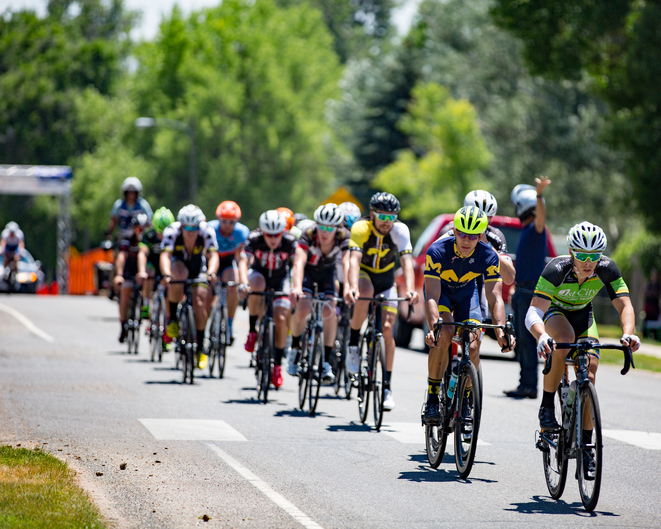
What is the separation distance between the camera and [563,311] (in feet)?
25.0

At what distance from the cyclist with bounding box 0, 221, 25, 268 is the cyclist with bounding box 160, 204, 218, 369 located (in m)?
23.3

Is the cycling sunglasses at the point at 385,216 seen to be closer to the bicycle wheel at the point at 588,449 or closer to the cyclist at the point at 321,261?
the cyclist at the point at 321,261

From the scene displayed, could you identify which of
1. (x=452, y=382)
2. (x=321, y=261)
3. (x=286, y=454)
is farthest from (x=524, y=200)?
(x=286, y=454)

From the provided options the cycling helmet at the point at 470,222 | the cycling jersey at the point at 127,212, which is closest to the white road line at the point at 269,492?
the cycling helmet at the point at 470,222

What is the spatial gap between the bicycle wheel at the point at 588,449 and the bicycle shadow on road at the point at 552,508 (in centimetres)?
6

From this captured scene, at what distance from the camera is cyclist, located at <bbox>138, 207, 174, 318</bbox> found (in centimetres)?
1614

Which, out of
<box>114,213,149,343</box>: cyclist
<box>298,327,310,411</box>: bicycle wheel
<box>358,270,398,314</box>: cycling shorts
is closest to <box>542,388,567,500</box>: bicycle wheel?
<box>358,270,398,314</box>: cycling shorts

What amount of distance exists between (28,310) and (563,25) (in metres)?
15.6

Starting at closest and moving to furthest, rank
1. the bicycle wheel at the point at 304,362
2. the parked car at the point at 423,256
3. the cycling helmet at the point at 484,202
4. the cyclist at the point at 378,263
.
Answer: the cycling helmet at the point at 484,202 < the cyclist at the point at 378,263 < the bicycle wheel at the point at 304,362 < the parked car at the point at 423,256

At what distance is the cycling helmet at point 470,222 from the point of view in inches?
326

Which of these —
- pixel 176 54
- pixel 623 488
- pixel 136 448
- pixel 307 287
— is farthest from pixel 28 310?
pixel 176 54

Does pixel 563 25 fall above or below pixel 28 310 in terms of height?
above

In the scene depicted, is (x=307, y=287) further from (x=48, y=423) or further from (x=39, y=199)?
(x=39, y=199)

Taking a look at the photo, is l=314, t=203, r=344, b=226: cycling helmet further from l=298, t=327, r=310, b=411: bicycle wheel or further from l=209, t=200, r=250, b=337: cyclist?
l=209, t=200, r=250, b=337: cyclist
